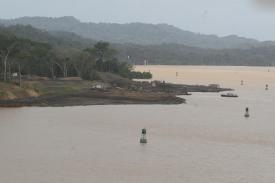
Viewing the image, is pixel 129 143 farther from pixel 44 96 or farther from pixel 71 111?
pixel 44 96

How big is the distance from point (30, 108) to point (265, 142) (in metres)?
23.3

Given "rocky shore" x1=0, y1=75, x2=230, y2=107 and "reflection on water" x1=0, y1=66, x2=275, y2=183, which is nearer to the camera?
"reflection on water" x1=0, y1=66, x2=275, y2=183

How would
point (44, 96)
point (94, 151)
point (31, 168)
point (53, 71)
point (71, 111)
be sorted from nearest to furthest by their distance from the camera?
point (31, 168), point (94, 151), point (71, 111), point (44, 96), point (53, 71)

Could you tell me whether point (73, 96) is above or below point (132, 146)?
above

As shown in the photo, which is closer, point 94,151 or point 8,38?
point 94,151

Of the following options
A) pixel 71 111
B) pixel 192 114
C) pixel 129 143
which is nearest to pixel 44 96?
pixel 71 111

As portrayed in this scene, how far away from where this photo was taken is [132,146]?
32.5 metres

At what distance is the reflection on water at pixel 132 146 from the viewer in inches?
998

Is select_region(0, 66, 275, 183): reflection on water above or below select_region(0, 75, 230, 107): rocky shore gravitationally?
below

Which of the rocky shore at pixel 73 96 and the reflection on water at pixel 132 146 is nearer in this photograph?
the reflection on water at pixel 132 146

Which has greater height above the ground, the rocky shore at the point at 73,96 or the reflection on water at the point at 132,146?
the rocky shore at the point at 73,96

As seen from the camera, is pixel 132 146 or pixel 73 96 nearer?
pixel 132 146

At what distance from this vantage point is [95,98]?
199ft

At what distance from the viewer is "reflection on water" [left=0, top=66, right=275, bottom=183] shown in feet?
83.1
